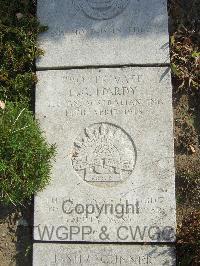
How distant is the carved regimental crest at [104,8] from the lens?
5.13 meters

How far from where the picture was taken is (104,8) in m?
5.15

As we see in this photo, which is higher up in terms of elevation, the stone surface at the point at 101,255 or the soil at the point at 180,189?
the soil at the point at 180,189

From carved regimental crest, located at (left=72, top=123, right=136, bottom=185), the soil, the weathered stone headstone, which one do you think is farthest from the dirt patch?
carved regimental crest, located at (left=72, top=123, right=136, bottom=185)

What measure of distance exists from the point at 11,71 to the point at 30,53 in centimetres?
28

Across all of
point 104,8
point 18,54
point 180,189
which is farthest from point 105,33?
point 180,189

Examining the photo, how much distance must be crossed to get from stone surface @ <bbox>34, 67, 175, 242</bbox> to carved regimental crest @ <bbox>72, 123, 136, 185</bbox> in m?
0.01

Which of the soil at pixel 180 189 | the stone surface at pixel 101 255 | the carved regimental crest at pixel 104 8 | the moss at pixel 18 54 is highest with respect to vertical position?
the carved regimental crest at pixel 104 8

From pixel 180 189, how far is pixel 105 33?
1810mm

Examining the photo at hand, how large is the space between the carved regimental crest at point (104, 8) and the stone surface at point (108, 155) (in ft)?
1.97

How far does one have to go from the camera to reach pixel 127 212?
477cm

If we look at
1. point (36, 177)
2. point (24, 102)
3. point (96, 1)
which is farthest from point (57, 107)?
point (96, 1)

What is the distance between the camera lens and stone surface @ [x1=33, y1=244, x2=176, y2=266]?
4695 millimetres

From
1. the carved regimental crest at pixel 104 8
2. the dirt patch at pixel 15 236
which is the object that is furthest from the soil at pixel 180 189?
the carved regimental crest at pixel 104 8

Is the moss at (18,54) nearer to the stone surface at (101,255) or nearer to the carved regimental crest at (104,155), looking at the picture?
the carved regimental crest at (104,155)
